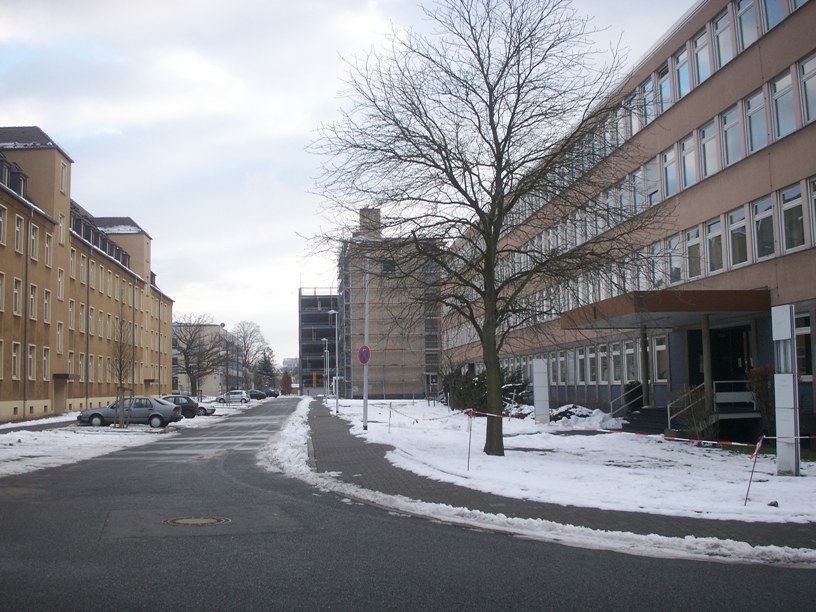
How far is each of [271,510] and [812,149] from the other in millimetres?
16241

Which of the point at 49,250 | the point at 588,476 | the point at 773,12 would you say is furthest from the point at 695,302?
the point at 49,250

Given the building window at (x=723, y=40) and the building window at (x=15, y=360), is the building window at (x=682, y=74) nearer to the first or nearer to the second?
the building window at (x=723, y=40)

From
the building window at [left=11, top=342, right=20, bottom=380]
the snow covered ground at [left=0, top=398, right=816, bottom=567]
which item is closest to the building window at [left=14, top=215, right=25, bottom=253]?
the building window at [left=11, top=342, right=20, bottom=380]

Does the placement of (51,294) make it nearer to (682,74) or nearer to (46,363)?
(46,363)

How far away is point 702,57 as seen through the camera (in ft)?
82.0

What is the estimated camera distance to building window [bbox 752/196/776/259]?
2123 centimetres

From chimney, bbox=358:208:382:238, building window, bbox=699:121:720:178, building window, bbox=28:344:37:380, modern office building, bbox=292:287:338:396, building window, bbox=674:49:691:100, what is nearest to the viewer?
chimney, bbox=358:208:382:238

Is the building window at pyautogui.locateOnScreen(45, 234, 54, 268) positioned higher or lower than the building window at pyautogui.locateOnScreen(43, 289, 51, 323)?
higher

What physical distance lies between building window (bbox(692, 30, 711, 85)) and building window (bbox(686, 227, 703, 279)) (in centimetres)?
488

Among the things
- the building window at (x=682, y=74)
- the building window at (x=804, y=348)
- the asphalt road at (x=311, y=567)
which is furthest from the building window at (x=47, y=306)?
the building window at (x=804, y=348)

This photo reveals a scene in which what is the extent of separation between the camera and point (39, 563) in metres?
7.09

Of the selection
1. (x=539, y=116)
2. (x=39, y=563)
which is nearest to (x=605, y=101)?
(x=539, y=116)

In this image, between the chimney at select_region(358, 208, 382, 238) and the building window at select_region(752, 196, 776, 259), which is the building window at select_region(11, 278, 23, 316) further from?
the building window at select_region(752, 196, 776, 259)

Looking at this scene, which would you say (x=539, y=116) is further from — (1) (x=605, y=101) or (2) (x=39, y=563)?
(2) (x=39, y=563)
